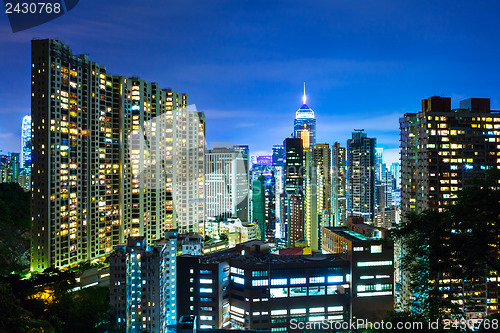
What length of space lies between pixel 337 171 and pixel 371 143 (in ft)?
20.4

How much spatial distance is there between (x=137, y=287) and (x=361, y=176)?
38.2m

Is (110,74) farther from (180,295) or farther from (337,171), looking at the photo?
(337,171)

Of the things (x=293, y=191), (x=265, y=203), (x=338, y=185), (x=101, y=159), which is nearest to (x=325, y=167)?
(x=338, y=185)

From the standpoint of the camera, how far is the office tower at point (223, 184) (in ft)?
153

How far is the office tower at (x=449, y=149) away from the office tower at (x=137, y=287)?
1388cm

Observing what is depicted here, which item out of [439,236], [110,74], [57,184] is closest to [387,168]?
[110,74]

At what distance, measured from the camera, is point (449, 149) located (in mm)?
21547

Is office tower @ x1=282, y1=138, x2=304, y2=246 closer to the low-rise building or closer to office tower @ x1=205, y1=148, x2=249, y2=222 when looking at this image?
office tower @ x1=205, y1=148, x2=249, y2=222

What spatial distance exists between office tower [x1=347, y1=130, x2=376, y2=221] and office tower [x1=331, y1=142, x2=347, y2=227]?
34.0 inches

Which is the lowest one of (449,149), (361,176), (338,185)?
(338,185)

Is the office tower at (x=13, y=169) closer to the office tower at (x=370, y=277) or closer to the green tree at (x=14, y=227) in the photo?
the green tree at (x=14, y=227)

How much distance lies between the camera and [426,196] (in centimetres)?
2139

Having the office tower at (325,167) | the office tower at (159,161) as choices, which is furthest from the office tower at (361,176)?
the office tower at (159,161)

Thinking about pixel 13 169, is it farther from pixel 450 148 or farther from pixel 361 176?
pixel 361 176
